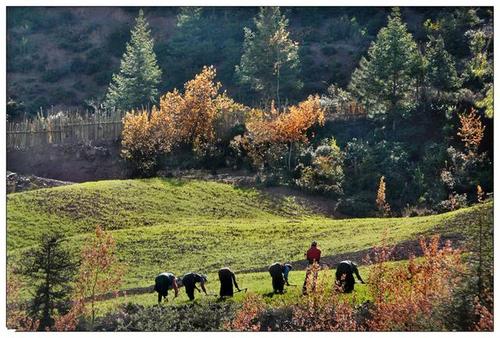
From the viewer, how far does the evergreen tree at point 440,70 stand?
5031 centimetres

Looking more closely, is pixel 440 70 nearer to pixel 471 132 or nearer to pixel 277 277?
pixel 471 132

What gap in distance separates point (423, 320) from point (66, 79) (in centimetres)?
4348

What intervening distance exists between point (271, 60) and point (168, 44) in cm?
1146

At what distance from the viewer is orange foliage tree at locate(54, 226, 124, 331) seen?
28094 millimetres

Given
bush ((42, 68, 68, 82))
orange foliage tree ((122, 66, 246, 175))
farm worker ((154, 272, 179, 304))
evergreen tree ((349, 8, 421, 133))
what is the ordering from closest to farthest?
farm worker ((154, 272, 179, 304))
orange foliage tree ((122, 66, 246, 175))
evergreen tree ((349, 8, 421, 133))
bush ((42, 68, 68, 82))

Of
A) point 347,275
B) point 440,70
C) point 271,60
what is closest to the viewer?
point 347,275

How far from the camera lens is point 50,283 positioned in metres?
29.4

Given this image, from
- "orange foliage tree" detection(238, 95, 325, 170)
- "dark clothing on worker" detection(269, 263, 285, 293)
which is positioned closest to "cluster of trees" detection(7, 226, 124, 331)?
"dark clothing on worker" detection(269, 263, 285, 293)

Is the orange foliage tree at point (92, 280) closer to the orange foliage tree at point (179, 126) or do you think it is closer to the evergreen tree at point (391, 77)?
the orange foliage tree at point (179, 126)

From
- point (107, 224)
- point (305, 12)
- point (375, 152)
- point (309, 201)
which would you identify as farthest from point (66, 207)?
point (305, 12)

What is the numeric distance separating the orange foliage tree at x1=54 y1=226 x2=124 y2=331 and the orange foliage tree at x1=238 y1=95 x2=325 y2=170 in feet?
49.7

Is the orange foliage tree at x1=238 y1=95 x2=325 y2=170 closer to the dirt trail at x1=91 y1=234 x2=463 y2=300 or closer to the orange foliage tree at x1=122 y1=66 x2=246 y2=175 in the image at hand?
the orange foliage tree at x1=122 y1=66 x2=246 y2=175

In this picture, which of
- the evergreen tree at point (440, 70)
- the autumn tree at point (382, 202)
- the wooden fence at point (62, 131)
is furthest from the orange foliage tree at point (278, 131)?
the wooden fence at point (62, 131)

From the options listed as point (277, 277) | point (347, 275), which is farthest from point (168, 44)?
point (347, 275)
